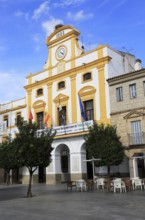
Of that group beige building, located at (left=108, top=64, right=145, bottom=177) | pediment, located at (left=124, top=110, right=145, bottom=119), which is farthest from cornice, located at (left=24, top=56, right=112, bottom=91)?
pediment, located at (left=124, top=110, right=145, bottom=119)

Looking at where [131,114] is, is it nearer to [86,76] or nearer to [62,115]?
[86,76]

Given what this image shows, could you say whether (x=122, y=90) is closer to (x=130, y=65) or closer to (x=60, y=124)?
(x=130, y=65)

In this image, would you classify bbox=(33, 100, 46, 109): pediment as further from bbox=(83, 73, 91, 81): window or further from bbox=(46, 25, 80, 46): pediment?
bbox=(46, 25, 80, 46): pediment

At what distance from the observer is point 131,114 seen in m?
26.6

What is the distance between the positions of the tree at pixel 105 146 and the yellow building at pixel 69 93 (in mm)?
4151

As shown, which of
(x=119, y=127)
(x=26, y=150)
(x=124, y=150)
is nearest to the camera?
(x=26, y=150)

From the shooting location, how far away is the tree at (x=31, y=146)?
19297 mm

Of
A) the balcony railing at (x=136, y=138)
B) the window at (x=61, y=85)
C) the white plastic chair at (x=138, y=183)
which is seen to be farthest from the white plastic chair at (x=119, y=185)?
the window at (x=61, y=85)

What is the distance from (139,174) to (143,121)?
15.9 feet

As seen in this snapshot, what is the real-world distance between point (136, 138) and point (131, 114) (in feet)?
7.29

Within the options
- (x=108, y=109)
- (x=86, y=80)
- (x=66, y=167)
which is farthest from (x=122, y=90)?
(x=66, y=167)

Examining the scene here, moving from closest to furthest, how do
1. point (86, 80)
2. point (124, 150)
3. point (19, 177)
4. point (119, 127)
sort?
point (124, 150) < point (119, 127) < point (86, 80) < point (19, 177)

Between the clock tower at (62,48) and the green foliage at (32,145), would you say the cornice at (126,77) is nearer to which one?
the clock tower at (62,48)

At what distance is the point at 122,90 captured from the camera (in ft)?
90.9
